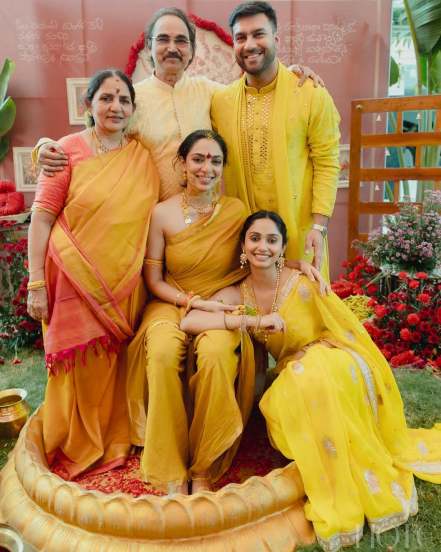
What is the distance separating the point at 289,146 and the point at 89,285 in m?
1.13

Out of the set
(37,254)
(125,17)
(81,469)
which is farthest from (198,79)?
(125,17)

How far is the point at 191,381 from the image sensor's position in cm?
215

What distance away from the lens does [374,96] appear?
518 centimetres

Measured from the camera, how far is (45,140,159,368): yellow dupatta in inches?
88.0

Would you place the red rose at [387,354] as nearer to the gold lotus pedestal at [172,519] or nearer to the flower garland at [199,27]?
the gold lotus pedestal at [172,519]

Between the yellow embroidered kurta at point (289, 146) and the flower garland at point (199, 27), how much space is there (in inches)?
106

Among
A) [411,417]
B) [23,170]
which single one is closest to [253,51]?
[411,417]

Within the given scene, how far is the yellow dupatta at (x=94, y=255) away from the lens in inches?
88.0

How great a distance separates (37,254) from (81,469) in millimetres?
955

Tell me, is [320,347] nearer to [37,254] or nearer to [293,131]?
[293,131]

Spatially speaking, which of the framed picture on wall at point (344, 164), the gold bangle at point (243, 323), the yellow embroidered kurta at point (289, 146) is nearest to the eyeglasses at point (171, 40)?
the yellow embroidered kurta at point (289, 146)

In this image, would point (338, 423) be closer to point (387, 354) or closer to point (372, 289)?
point (387, 354)

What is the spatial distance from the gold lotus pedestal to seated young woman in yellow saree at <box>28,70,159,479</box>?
0.32 meters

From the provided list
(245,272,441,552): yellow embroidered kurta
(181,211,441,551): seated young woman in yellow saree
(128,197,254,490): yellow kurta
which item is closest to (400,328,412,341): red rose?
(181,211,441,551): seated young woman in yellow saree
